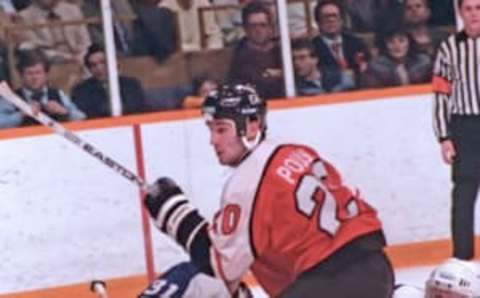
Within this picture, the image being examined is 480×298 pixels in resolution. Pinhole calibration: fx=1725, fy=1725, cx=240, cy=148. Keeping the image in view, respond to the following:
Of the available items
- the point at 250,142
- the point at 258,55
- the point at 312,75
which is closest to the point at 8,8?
the point at 258,55

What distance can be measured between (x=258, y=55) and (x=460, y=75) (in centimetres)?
72

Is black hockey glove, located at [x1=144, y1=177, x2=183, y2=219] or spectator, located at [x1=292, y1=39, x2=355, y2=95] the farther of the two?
spectator, located at [x1=292, y1=39, x2=355, y2=95]

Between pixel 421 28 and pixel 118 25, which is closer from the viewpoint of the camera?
pixel 118 25

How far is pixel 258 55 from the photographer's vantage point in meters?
5.91

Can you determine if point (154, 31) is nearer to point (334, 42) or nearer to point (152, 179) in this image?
point (152, 179)

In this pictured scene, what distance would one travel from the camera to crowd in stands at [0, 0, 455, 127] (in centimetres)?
565

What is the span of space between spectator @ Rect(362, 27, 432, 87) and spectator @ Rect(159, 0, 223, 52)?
0.56m

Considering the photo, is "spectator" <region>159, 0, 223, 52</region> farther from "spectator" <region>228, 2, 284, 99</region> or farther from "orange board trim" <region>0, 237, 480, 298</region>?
"orange board trim" <region>0, 237, 480, 298</region>

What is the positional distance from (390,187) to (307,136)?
13.7 inches

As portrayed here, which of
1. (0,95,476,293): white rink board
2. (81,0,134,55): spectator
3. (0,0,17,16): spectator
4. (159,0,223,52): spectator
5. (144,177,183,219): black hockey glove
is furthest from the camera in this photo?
(159,0,223,52): spectator

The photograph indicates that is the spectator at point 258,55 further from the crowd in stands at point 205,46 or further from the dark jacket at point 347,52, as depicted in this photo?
the dark jacket at point 347,52

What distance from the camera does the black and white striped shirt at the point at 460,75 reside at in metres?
5.98

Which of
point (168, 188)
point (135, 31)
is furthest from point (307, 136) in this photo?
point (168, 188)

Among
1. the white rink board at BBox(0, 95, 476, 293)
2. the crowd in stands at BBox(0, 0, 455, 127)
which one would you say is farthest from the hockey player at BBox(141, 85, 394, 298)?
the crowd in stands at BBox(0, 0, 455, 127)
